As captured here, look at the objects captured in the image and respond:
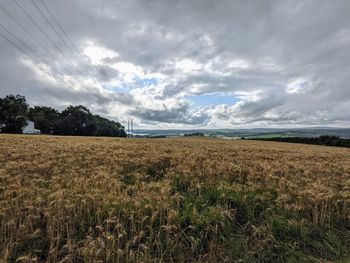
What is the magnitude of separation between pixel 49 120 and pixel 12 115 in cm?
2346

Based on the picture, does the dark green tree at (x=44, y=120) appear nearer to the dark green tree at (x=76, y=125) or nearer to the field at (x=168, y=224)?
the dark green tree at (x=76, y=125)

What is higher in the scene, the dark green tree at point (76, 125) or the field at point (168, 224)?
the dark green tree at point (76, 125)

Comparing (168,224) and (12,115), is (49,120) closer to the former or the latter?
(12,115)

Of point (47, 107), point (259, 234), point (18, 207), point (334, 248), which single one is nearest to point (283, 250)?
point (259, 234)

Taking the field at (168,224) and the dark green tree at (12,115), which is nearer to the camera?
the field at (168,224)

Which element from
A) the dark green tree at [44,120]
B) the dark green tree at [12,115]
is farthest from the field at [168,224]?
the dark green tree at [44,120]

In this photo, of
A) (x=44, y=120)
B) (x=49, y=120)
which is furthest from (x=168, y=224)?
(x=49, y=120)

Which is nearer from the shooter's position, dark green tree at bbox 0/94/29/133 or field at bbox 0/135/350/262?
field at bbox 0/135/350/262

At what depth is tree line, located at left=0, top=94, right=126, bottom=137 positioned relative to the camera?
96750mm

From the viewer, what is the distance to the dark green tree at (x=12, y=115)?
95312 mm

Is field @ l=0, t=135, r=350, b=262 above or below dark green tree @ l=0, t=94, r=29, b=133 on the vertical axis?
below

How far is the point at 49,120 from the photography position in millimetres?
119938

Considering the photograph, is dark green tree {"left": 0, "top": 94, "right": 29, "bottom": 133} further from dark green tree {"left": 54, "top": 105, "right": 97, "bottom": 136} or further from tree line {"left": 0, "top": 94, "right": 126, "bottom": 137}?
dark green tree {"left": 54, "top": 105, "right": 97, "bottom": 136}

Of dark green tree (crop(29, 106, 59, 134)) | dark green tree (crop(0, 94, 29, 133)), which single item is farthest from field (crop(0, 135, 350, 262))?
dark green tree (crop(29, 106, 59, 134))
